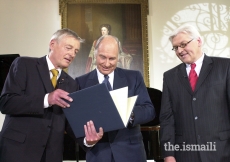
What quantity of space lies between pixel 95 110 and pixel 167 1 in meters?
4.67

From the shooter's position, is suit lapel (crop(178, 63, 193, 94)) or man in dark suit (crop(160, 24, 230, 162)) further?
suit lapel (crop(178, 63, 193, 94))

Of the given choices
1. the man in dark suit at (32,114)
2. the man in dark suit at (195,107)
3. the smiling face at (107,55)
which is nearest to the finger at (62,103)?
the man in dark suit at (32,114)

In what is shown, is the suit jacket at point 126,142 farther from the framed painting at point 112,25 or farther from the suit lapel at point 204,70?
the framed painting at point 112,25

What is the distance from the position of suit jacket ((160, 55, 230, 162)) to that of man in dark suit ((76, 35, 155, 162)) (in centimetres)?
19

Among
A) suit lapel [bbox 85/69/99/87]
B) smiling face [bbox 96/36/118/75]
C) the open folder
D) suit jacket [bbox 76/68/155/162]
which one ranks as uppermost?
smiling face [bbox 96/36/118/75]

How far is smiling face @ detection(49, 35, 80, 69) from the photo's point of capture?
2.11m

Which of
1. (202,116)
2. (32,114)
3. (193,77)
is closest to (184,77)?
(193,77)

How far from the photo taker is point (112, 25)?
18.4ft

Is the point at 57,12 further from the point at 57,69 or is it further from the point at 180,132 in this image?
the point at 180,132

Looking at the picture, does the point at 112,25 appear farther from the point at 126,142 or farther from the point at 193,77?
the point at 126,142

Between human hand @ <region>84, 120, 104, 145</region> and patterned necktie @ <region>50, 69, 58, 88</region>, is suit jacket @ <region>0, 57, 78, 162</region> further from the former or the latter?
human hand @ <region>84, 120, 104, 145</region>

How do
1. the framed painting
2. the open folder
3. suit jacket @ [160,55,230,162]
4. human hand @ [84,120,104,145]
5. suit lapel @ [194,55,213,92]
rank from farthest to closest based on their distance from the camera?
1. the framed painting
2. suit lapel @ [194,55,213,92]
3. suit jacket @ [160,55,230,162]
4. human hand @ [84,120,104,145]
5. the open folder

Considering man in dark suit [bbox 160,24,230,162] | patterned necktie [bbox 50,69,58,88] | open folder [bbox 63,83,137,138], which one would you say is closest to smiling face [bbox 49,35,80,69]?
patterned necktie [bbox 50,69,58,88]

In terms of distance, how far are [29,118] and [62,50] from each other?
1.90ft
